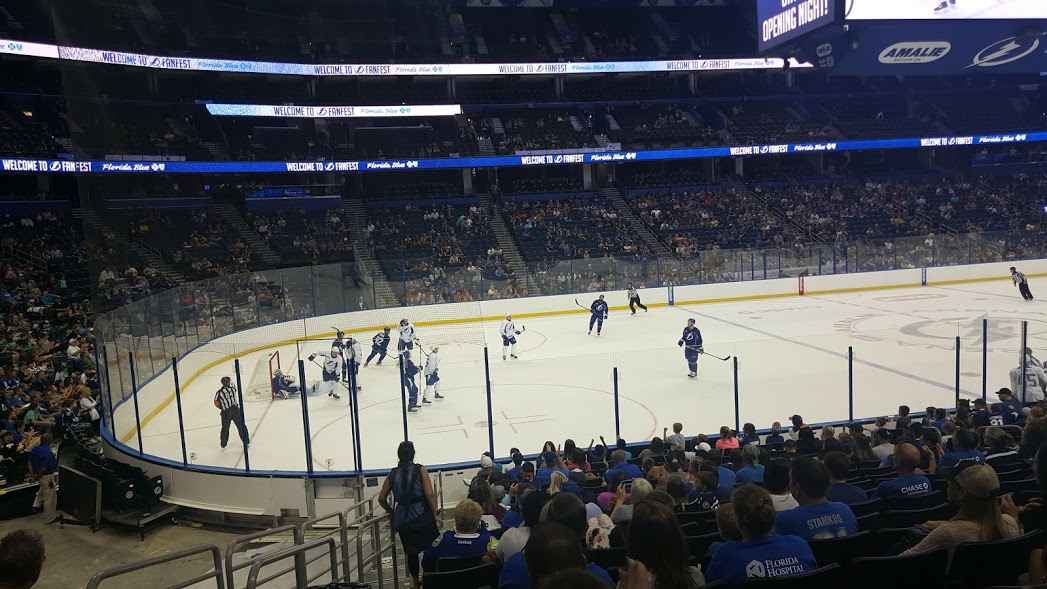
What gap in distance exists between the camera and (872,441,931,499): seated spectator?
496 cm

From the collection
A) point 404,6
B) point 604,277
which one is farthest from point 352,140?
point 604,277

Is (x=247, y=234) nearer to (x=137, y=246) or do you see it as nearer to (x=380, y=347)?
(x=137, y=246)

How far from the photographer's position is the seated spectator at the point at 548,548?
2.73 meters

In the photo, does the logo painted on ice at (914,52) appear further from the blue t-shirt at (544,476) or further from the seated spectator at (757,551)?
the seated spectator at (757,551)

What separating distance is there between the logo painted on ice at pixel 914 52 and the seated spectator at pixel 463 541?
19.1m

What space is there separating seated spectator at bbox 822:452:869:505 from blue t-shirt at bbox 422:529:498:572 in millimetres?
2273

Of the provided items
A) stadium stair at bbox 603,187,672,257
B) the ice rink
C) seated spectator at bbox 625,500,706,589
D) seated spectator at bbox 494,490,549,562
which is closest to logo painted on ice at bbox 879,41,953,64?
the ice rink

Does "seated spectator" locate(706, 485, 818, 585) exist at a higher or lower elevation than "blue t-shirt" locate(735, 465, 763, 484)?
higher

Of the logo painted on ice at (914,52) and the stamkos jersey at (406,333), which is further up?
the logo painted on ice at (914,52)

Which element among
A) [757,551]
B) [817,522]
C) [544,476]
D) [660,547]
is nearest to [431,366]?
[544,476]

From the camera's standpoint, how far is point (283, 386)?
13039 millimetres

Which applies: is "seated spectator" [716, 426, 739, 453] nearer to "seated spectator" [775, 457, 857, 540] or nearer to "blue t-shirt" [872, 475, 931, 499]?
"blue t-shirt" [872, 475, 931, 499]

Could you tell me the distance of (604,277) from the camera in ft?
84.2

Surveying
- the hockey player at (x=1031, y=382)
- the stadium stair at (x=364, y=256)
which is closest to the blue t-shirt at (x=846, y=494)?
the hockey player at (x=1031, y=382)
